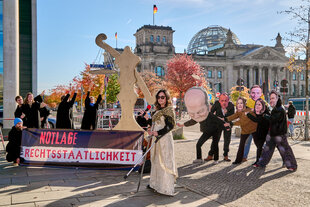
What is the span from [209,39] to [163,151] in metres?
104

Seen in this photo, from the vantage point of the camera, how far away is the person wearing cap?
825cm

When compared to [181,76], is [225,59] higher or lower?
higher

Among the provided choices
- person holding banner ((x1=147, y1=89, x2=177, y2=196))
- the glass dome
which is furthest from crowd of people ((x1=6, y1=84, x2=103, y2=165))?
the glass dome

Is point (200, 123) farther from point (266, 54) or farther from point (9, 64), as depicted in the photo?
point (266, 54)

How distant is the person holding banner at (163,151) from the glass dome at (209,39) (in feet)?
322

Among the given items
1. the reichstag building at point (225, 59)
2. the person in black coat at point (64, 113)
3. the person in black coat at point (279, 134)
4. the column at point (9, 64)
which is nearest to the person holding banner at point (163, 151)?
the person in black coat at point (279, 134)

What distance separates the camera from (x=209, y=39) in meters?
105

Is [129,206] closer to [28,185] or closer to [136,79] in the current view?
[28,185]

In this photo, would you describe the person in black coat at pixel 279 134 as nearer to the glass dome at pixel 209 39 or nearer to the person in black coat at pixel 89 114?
the person in black coat at pixel 89 114

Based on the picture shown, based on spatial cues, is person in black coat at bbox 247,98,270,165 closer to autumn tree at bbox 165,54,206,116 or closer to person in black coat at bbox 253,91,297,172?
person in black coat at bbox 253,91,297,172

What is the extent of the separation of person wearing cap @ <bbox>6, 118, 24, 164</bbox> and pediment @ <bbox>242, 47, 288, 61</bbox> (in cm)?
8738

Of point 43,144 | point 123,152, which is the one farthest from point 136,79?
point 43,144

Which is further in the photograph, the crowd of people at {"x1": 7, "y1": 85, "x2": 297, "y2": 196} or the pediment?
the pediment

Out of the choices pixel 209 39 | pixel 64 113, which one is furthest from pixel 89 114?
pixel 209 39
